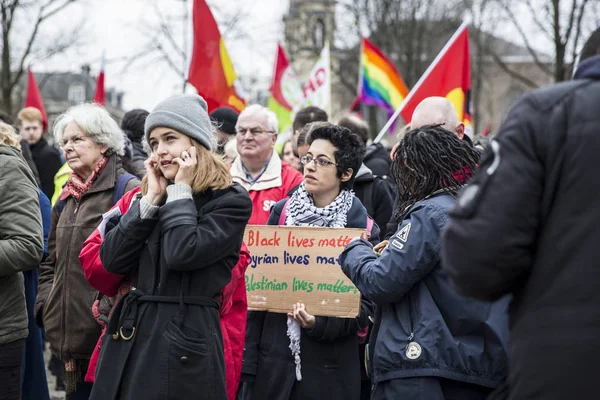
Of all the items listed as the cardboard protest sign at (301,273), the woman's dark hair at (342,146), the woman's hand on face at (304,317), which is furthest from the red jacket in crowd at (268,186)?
the woman's hand on face at (304,317)

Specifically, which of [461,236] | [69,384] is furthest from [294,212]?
[461,236]

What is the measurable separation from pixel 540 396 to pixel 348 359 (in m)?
2.68

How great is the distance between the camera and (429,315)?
362 centimetres

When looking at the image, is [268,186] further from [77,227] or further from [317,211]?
[77,227]

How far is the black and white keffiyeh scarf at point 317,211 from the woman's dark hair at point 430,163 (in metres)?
1.17

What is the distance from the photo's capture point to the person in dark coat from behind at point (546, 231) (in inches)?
90.9

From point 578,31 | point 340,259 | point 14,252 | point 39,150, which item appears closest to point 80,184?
point 14,252

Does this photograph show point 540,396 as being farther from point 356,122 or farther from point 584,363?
point 356,122

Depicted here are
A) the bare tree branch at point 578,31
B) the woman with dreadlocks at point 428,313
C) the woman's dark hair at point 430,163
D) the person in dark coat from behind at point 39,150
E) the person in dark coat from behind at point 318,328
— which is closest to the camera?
the woman with dreadlocks at point 428,313

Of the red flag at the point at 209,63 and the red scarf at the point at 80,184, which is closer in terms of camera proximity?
the red scarf at the point at 80,184

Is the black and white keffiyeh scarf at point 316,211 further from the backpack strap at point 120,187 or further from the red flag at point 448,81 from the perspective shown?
the red flag at point 448,81

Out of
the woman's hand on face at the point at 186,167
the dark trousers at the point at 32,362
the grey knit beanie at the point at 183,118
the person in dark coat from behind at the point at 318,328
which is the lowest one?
the dark trousers at the point at 32,362

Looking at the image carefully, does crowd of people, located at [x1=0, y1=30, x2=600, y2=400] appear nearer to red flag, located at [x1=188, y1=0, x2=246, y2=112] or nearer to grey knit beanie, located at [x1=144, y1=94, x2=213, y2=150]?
grey knit beanie, located at [x1=144, y1=94, x2=213, y2=150]

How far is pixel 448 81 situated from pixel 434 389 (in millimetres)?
5366
